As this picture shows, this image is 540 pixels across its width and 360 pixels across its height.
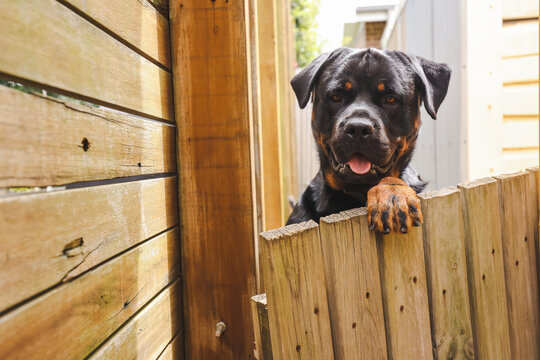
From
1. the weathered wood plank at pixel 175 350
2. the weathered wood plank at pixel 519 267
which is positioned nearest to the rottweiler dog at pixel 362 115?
the weathered wood plank at pixel 519 267

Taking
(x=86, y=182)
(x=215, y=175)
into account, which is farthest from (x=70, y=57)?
(x=215, y=175)

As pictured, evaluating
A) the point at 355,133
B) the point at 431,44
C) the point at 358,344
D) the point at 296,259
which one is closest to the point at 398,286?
the point at 358,344

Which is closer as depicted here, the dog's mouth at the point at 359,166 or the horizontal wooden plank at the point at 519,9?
the dog's mouth at the point at 359,166

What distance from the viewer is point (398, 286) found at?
1.40 m

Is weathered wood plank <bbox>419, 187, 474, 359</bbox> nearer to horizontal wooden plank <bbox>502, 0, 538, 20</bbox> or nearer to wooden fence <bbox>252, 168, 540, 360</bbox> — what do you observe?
wooden fence <bbox>252, 168, 540, 360</bbox>

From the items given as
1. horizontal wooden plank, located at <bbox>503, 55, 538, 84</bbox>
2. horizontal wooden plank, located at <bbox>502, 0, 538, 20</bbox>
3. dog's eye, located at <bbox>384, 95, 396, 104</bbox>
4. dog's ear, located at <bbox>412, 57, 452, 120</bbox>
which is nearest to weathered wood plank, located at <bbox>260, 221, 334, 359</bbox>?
dog's eye, located at <bbox>384, 95, 396, 104</bbox>

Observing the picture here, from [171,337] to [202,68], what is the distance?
3.74 ft

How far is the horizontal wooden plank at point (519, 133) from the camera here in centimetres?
319

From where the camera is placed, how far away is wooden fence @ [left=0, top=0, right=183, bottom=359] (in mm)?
792

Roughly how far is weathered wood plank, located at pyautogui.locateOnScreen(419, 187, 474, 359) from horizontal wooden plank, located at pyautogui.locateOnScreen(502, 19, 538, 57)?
7.60 ft

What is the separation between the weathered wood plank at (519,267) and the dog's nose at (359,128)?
2.11 feet

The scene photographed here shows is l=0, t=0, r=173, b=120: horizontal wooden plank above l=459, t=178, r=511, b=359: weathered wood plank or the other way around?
above

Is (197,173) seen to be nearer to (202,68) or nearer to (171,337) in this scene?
(202,68)

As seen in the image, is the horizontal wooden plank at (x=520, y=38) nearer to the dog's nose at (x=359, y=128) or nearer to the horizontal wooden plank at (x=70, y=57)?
the dog's nose at (x=359, y=128)
